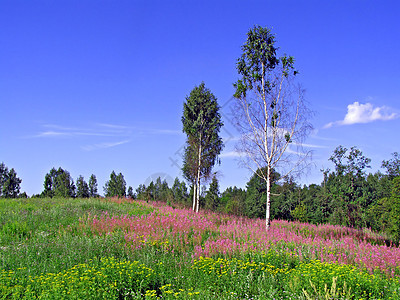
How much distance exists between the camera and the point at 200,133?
26.3 metres

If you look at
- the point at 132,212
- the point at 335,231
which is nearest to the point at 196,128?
the point at 132,212

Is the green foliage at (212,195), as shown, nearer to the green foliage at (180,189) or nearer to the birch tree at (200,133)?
the green foliage at (180,189)

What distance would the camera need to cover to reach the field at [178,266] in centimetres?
564

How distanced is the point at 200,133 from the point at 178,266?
19079mm

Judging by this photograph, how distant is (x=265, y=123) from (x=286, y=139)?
1307 mm

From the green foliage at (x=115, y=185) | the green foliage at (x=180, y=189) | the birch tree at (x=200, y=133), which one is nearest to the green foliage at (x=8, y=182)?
the green foliage at (x=115, y=185)

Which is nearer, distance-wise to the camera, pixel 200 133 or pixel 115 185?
pixel 200 133

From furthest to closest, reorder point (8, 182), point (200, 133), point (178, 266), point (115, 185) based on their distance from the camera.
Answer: point (115, 185)
point (8, 182)
point (200, 133)
point (178, 266)

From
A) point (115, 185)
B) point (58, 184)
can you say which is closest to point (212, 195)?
point (115, 185)

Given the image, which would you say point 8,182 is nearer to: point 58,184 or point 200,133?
point 58,184

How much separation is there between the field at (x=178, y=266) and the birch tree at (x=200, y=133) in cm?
1338

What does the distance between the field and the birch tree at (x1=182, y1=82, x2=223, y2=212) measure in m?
13.4

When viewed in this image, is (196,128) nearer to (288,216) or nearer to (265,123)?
(265,123)

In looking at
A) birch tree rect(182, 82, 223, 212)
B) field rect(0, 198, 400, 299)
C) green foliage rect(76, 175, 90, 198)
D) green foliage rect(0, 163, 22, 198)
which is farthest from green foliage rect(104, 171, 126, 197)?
field rect(0, 198, 400, 299)
